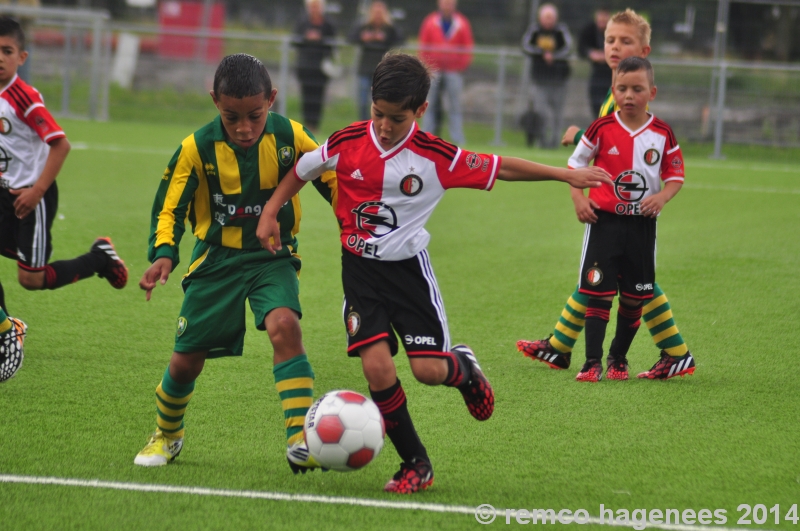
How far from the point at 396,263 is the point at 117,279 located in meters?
3.01

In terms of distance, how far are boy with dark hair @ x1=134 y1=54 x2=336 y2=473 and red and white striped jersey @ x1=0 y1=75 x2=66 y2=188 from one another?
1740 millimetres

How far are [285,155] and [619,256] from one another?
2.02m

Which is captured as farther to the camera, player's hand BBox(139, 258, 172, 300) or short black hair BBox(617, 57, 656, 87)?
short black hair BBox(617, 57, 656, 87)

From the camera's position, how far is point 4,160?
5496 millimetres

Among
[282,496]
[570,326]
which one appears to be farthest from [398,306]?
[570,326]

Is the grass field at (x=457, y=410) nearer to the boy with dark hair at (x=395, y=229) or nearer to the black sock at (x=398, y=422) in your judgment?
the black sock at (x=398, y=422)

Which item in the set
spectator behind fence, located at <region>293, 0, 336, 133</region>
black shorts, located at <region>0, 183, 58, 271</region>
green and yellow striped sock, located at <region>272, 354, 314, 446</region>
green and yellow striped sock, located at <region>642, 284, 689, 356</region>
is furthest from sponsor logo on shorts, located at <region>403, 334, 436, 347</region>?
spectator behind fence, located at <region>293, 0, 336, 133</region>

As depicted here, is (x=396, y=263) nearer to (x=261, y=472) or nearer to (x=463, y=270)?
(x=261, y=472)

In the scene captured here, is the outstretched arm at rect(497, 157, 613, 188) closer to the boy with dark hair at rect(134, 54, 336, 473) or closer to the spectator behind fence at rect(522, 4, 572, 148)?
the boy with dark hair at rect(134, 54, 336, 473)

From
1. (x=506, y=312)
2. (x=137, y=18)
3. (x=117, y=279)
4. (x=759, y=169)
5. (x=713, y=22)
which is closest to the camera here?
(x=117, y=279)

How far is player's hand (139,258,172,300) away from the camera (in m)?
3.73

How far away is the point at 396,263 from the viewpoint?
382cm

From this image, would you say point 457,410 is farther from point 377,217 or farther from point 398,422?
point 377,217

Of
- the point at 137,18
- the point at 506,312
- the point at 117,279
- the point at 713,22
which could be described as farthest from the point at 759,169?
the point at 137,18
